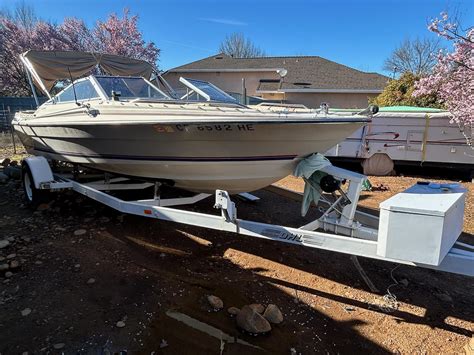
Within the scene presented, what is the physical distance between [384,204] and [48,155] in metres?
5.70

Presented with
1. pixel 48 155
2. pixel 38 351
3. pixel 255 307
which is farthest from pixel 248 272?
pixel 48 155

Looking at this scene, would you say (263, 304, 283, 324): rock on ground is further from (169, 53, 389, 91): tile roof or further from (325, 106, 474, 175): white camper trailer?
(169, 53, 389, 91): tile roof

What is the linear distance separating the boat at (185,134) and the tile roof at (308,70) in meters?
13.4

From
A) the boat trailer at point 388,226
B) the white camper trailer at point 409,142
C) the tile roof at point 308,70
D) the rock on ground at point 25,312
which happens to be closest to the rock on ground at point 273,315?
the boat trailer at point 388,226

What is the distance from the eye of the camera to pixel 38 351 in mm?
2531

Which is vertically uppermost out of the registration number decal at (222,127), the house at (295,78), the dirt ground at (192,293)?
the house at (295,78)

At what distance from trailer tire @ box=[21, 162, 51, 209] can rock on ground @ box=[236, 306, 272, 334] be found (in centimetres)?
374

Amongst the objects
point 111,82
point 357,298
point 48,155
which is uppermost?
point 111,82

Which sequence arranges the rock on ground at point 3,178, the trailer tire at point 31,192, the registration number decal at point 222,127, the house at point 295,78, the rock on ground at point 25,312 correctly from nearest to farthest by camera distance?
the rock on ground at point 25,312
the registration number decal at point 222,127
the trailer tire at point 31,192
the rock on ground at point 3,178
the house at point 295,78

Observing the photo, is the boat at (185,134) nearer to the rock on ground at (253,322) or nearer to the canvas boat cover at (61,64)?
the canvas boat cover at (61,64)

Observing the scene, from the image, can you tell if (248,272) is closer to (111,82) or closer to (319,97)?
(111,82)

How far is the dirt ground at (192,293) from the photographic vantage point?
272cm

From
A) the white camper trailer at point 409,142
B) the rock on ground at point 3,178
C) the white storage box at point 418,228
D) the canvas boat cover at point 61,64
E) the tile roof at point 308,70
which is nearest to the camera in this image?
the white storage box at point 418,228

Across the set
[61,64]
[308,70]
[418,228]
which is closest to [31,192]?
[61,64]
